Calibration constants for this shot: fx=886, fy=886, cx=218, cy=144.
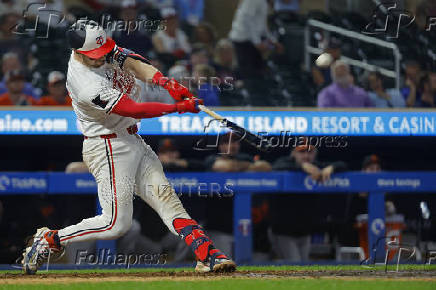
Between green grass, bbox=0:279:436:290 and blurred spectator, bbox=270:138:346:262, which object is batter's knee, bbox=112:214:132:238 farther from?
blurred spectator, bbox=270:138:346:262

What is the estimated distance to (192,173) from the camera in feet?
27.8

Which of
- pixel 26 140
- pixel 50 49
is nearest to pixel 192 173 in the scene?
pixel 26 140

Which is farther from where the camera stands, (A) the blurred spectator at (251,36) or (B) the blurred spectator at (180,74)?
(A) the blurred spectator at (251,36)

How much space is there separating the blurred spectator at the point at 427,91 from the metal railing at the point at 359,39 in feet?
1.15

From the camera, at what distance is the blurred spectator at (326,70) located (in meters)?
10.9

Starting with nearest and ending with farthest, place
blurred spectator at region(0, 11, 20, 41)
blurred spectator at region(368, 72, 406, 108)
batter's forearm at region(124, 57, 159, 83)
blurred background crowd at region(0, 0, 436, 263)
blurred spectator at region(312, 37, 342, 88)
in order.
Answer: batter's forearm at region(124, 57, 159, 83) → blurred background crowd at region(0, 0, 436, 263) → blurred spectator at region(368, 72, 406, 108) → blurred spectator at region(312, 37, 342, 88) → blurred spectator at region(0, 11, 20, 41)

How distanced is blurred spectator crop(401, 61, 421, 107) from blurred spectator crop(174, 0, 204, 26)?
2.87 m

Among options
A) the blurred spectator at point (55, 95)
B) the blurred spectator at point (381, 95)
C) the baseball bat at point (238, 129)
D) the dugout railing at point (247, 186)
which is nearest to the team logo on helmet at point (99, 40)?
the baseball bat at point (238, 129)

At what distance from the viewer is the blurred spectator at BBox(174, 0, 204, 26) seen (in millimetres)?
11922

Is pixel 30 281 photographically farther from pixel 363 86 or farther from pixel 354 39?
pixel 354 39

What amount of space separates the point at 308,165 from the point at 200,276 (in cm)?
278

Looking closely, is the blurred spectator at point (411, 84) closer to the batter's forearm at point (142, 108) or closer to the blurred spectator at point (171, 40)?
the blurred spectator at point (171, 40)

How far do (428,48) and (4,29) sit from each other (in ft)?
18.5

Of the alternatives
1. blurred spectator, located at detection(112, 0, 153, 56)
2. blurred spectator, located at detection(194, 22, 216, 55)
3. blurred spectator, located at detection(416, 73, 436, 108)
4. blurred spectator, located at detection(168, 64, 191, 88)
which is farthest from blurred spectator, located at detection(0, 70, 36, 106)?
blurred spectator, located at detection(416, 73, 436, 108)
